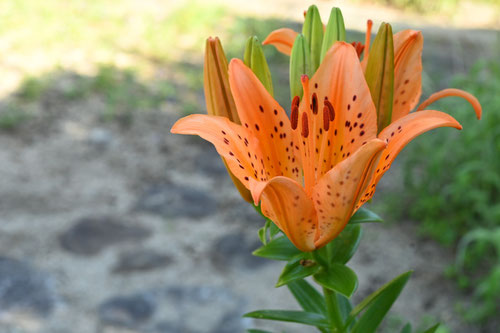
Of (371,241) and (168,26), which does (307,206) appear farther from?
(168,26)

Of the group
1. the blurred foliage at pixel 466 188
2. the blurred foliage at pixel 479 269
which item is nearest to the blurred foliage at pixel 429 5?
the blurred foliage at pixel 466 188

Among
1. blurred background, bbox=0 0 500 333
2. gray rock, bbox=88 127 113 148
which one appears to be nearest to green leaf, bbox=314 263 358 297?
blurred background, bbox=0 0 500 333

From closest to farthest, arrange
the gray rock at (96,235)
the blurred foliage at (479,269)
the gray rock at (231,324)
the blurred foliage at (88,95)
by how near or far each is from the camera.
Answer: the blurred foliage at (479,269) → the gray rock at (231,324) → the gray rock at (96,235) → the blurred foliage at (88,95)

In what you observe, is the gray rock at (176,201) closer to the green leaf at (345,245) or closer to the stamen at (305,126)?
the green leaf at (345,245)

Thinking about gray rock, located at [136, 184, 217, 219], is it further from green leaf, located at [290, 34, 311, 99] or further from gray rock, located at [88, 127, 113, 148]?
green leaf, located at [290, 34, 311, 99]

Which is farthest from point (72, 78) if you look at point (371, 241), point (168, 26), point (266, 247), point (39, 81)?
point (266, 247)
